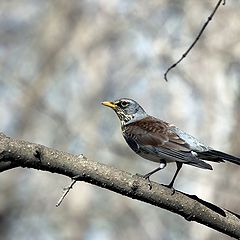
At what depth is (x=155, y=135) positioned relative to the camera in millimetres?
7078

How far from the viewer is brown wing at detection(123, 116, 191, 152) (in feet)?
22.6

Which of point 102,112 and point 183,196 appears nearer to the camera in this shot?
point 183,196

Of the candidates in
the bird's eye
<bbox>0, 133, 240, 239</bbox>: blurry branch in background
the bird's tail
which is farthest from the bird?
<bbox>0, 133, 240, 239</bbox>: blurry branch in background

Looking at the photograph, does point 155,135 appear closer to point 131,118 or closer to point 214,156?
point 214,156

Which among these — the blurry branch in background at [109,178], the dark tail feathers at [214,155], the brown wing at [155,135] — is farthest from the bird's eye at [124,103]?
the blurry branch in background at [109,178]

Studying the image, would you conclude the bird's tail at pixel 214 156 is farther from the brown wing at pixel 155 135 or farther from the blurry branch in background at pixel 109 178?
the blurry branch in background at pixel 109 178

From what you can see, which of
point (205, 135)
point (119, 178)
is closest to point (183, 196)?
point (119, 178)

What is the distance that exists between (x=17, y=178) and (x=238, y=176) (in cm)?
555

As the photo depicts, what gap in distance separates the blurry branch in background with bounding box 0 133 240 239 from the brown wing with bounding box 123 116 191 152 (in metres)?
1.29

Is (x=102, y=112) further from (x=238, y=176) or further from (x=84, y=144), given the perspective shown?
(x=238, y=176)

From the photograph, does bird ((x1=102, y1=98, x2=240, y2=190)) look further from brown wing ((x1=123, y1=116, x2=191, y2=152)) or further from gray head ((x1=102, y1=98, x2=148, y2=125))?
gray head ((x1=102, y1=98, x2=148, y2=125))

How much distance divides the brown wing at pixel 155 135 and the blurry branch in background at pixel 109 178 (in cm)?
129

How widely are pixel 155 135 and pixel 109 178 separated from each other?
74.1 inches

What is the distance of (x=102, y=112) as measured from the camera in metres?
18.1
